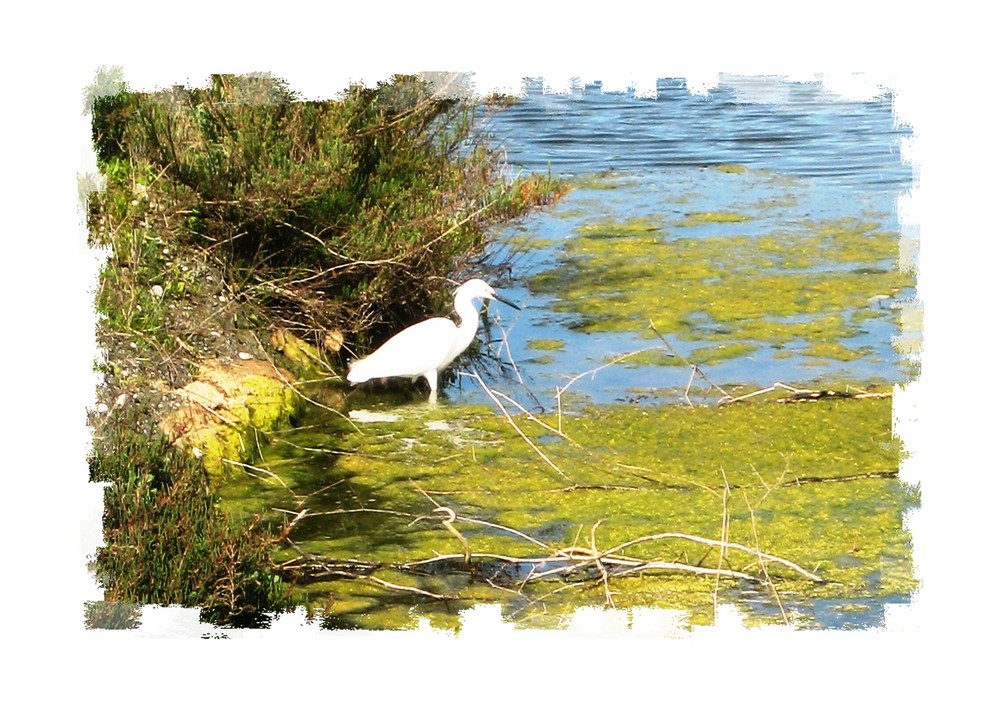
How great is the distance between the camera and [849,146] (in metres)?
3.95

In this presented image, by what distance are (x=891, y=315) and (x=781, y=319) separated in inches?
13.9

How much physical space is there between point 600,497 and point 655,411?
1.30 ft

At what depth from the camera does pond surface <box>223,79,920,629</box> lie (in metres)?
3.18

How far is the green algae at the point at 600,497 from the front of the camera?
3.13m

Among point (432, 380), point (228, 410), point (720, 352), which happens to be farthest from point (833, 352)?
point (228, 410)

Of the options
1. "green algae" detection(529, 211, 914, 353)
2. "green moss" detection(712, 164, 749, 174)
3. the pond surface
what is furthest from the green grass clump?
"green moss" detection(712, 164, 749, 174)

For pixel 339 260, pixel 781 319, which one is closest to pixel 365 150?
pixel 339 260

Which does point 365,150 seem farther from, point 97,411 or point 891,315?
point 891,315

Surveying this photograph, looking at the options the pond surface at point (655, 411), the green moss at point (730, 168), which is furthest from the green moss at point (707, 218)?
the green moss at point (730, 168)

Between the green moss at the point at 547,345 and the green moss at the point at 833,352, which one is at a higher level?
the green moss at the point at 547,345

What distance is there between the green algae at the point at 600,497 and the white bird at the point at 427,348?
0.13 meters

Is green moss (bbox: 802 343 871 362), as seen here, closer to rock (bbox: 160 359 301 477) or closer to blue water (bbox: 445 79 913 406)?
blue water (bbox: 445 79 913 406)

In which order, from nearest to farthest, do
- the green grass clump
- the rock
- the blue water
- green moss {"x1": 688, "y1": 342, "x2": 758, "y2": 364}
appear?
1. the green grass clump
2. the rock
3. the blue water
4. green moss {"x1": 688, "y1": 342, "x2": 758, "y2": 364}

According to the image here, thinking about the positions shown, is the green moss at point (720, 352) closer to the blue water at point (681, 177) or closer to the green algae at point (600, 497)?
the blue water at point (681, 177)
